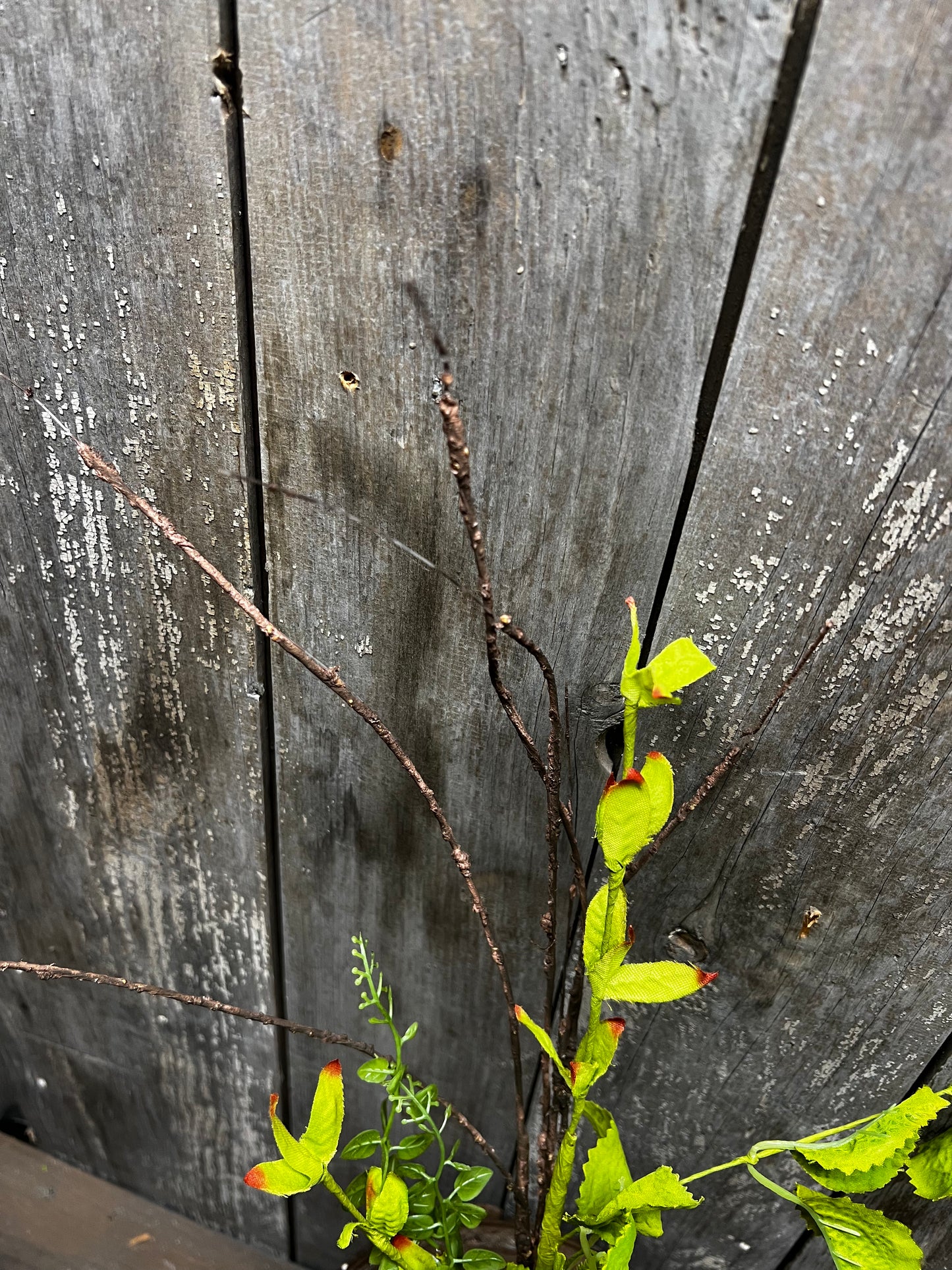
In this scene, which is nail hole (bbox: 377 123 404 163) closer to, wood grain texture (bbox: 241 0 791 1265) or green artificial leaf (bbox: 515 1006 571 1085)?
wood grain texture (bbox: 241 0 791 1265)

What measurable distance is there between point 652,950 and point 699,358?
482 mm

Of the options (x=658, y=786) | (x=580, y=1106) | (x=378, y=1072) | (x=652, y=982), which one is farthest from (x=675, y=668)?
(x=378, y=1072)

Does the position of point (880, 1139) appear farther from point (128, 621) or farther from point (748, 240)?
point (128, 621)

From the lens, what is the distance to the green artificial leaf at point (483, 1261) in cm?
61

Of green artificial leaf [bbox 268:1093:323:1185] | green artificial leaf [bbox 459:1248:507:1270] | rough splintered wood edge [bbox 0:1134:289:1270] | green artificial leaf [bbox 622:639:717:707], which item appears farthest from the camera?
rough splintered wood edge [bbox 0:1134:289:1270]

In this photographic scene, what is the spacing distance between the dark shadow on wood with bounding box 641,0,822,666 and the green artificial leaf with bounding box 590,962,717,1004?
228 millimetres

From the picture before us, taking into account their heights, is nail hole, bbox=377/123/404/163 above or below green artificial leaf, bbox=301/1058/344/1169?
above

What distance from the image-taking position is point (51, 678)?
29.5 inches

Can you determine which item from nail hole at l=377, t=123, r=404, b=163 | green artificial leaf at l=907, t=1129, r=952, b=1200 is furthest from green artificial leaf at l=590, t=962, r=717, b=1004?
nail hole at l=377, t=123, r=404, b=163

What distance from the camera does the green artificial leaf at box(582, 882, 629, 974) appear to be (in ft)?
1.52

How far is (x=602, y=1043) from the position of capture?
49cm

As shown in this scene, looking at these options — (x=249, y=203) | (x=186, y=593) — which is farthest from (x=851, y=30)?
(x=186, y=593)

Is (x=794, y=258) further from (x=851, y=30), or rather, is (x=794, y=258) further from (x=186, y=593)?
(x=186, y=593)

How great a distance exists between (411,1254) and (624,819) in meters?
0.36
